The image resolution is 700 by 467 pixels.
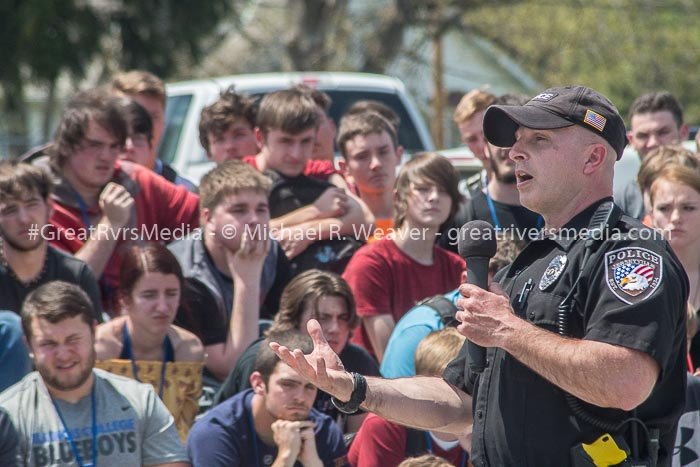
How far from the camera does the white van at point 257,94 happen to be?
1002 cm

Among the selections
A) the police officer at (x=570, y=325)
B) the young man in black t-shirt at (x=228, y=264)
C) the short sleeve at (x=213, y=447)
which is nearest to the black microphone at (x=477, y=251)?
the police officer at (x=570, y=325)

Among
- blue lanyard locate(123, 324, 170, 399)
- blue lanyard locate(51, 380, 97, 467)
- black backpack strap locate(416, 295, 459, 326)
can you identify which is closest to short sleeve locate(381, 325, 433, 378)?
black backpack strap locate(416, 295, 459, 326)

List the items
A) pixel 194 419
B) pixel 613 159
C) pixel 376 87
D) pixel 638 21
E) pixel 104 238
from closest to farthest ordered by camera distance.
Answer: pixel 613 159
pixel 194 419
pixel 104 238
pixel 376 87
pixel 638 21

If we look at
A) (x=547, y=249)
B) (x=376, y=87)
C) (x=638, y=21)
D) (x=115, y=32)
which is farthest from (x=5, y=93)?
(x=638, y=21)

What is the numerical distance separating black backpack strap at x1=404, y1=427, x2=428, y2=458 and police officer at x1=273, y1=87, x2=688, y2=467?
5.63ft

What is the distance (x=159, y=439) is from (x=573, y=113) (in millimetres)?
Result: 2706

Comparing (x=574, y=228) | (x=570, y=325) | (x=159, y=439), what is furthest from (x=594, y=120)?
(x=159, y=439)

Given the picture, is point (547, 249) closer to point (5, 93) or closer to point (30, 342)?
point (30, 342)

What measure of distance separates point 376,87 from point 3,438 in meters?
6.67

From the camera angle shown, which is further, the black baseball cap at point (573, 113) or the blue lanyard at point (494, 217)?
the blue lanyard at point (494, 217)

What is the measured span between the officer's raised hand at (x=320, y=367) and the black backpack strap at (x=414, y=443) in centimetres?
189

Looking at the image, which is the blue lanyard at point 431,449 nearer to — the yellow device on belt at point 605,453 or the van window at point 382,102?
the yellow device on belt at point 605,453

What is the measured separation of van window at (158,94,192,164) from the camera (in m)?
10.3

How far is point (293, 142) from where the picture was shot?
727cm
